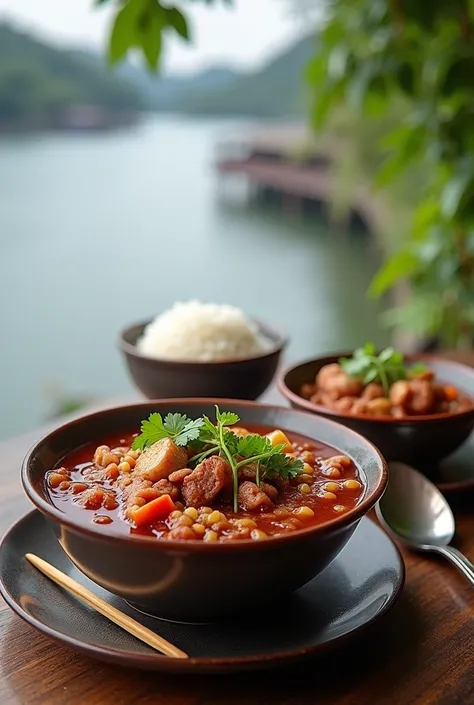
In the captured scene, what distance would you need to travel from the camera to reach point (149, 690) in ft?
3.47

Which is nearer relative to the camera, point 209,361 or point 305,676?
point 305,676

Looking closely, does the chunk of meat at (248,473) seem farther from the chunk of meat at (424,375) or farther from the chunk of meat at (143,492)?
the chunk of meat at (424,375)

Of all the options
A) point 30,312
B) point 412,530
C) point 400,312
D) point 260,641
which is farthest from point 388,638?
point 30,312

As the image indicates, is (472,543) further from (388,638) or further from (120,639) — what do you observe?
(120,639)

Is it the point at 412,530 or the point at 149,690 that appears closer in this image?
the point at 149,690

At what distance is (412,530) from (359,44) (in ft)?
5.84

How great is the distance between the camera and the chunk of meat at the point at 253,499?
1.16 m

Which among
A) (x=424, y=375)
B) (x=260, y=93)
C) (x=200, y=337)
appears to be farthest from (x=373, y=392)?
(x=260, y=93)

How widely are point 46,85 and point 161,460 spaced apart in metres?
3.94

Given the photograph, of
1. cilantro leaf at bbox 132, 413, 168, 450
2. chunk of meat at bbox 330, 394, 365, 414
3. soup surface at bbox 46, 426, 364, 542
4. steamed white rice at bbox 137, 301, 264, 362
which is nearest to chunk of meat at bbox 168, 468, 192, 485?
soup surface at bbox 46, 426, 364, 542

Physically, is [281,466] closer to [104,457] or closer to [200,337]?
[104,457]

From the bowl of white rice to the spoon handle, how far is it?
727mm

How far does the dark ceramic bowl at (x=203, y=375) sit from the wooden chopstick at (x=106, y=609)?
0.72 metres

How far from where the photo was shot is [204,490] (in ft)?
3.81
